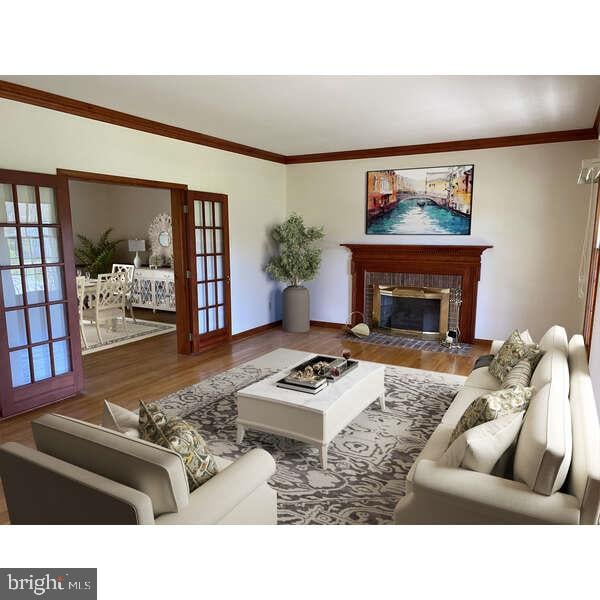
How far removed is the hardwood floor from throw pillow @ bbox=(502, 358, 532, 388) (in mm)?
1744

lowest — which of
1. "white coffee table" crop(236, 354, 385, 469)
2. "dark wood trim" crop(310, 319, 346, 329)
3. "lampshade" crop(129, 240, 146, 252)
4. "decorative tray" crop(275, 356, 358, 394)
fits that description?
"dark wood trim" crop(310, 319, 346, 329)

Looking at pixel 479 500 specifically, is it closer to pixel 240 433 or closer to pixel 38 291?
pixel 240 433

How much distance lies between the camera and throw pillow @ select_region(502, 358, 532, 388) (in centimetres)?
243

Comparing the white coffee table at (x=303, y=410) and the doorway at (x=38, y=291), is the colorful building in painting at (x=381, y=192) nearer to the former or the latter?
the doorway at (x=38, y=291)

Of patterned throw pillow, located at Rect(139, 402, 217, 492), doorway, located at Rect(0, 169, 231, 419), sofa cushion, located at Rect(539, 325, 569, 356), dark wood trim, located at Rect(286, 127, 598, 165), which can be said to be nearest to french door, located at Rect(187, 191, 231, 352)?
doorway, located at Rect(0, 169, 231, 419)

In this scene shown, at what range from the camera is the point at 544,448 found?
1439 mm

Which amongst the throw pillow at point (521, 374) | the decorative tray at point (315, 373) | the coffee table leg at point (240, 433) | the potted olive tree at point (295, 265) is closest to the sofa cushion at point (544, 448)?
the throw pillow at point (521, 374)

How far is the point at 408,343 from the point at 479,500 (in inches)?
165

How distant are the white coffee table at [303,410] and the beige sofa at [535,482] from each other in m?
0.78

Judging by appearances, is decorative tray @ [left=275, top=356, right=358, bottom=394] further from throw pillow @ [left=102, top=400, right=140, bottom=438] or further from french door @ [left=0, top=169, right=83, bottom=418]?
french door @ [left=0, top=169, right=83, bottom=418]

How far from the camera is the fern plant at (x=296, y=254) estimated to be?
6148 millimetres
